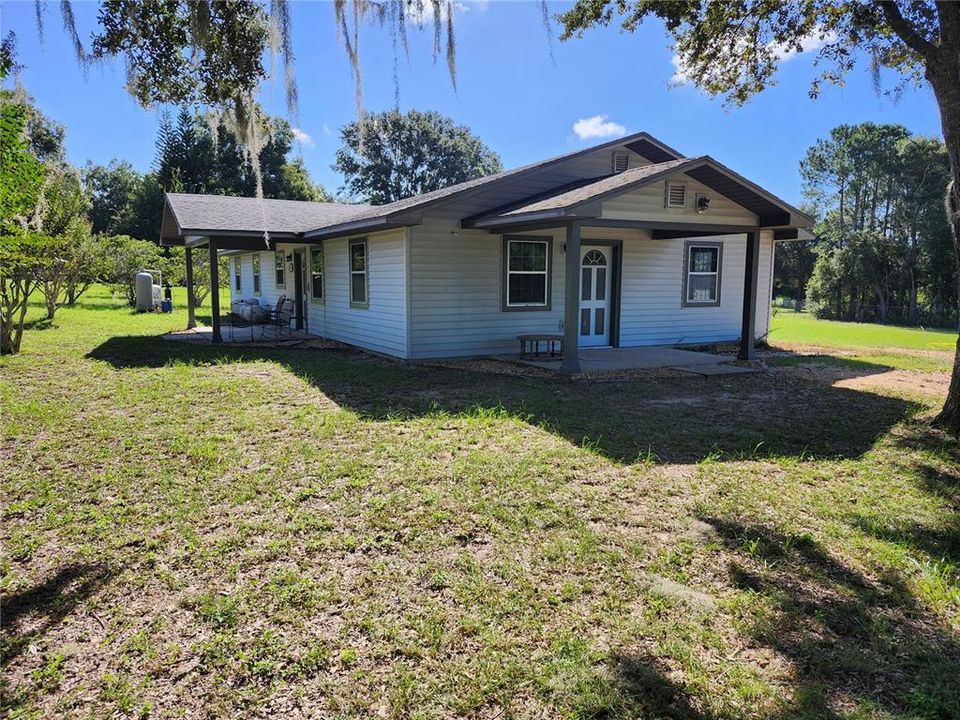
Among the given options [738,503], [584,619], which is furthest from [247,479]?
[738,503]

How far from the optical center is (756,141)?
4603 centimetres

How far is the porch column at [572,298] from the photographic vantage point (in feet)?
31.2

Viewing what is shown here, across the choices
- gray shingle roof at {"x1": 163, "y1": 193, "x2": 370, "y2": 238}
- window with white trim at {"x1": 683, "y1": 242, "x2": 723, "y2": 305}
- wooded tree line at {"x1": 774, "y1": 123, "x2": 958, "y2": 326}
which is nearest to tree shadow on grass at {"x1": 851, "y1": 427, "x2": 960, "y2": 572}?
window with white trim at {"x1": 683, "y1": 242, "x2": 723, "y2": 305}

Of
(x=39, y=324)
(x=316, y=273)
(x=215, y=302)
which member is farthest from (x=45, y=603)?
(x=39, y=324)

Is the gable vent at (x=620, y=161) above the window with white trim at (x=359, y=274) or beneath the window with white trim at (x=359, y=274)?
above

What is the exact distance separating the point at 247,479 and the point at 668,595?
325cm

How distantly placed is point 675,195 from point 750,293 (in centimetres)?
270

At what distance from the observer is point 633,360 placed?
1124cm

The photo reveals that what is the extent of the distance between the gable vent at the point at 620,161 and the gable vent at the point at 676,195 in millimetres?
2561

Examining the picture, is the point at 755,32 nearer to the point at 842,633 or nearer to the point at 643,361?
the point at 643,361

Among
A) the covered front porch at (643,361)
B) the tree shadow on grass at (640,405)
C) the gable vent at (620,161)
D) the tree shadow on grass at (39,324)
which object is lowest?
the tree shadow on grass at (640,405)

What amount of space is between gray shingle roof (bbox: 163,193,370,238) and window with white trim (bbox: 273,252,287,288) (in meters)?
1.46

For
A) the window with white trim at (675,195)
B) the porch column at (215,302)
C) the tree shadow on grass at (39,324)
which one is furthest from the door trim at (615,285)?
the tree shadow on grass at (39,324)

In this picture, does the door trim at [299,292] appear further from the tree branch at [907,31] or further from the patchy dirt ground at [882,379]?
the tree branch at [907,31]
